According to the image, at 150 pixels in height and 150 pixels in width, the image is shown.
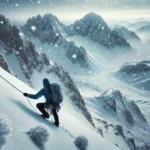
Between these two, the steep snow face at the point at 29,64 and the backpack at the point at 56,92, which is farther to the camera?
the steep snow face at the point at 29,64

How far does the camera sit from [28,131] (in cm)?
988

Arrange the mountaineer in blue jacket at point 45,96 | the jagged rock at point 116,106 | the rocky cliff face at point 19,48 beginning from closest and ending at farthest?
the mountaineer in blue jacket at point 45,96 → the rocky cliff face at point 19,48 → the jagged rock at point 116,106

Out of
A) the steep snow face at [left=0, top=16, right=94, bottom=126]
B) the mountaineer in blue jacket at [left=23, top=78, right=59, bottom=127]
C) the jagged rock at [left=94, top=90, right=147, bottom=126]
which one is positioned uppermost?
the mountaineer in blue jacket at [left=23, top=78, right=59, bottom=127]

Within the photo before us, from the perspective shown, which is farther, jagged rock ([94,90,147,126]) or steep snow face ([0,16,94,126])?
jagged rock ([94,90,147,126])

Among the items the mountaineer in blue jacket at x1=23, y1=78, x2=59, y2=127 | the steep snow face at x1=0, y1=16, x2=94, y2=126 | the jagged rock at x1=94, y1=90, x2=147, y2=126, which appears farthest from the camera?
the jagged rock at x1=94, y1=90, x2=147, y2=126

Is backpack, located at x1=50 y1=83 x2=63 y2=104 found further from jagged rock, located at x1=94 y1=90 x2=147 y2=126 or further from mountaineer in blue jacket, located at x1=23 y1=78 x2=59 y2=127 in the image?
jagged rock, located at x1=94 y1=90 x2=147 y2=126

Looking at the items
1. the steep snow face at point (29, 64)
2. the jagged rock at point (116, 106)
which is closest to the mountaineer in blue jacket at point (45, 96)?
the steep snow face at point (29, 64)

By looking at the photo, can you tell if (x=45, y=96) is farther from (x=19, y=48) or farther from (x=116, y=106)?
(x=116, y=106)

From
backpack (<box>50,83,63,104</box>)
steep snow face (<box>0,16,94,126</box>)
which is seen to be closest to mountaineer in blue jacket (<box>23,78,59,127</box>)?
backpack (<box>50,83,63,104</box>)

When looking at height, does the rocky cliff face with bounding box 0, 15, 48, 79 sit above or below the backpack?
below

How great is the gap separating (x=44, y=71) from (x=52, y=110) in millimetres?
92604

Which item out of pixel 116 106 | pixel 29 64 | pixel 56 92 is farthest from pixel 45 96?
pixel 116 106

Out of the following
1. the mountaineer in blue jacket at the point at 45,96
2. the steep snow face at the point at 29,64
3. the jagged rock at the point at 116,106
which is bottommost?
the jagged rock at the point at 116,106

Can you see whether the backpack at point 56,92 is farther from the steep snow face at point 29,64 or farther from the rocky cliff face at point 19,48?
the rocky cliff face at point 19,48
